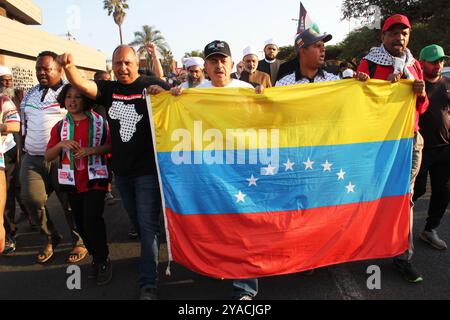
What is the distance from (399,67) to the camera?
3297 mm

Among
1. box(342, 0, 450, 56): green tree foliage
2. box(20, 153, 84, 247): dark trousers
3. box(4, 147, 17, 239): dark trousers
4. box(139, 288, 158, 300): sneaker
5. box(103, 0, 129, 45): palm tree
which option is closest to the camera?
box(139, 288, 158, 300): sneaker

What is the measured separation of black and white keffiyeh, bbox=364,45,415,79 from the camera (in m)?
3.30

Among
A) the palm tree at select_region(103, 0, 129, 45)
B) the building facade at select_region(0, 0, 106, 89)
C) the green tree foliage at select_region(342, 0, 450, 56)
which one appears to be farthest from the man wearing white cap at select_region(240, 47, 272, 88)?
the palm tree at select_region(103, 0, 129, 45)

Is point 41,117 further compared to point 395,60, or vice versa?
point 41,117

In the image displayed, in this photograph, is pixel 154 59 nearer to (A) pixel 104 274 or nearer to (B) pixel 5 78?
(A) pixel 104 274

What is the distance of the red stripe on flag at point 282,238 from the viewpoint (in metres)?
3.06

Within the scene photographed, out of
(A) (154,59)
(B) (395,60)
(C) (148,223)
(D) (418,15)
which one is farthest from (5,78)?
(D) (418,15)

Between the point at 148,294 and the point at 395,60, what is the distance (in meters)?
2.90

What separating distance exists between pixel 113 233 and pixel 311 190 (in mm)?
2756

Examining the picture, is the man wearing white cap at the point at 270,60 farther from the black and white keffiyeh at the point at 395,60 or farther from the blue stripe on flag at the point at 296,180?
the blue stripe on flag at the point at 296,180

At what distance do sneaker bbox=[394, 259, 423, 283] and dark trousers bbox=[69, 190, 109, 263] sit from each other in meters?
2.67

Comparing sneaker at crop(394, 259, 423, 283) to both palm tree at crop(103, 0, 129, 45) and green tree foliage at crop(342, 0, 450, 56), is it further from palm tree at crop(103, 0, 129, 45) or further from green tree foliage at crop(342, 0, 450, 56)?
palm tree at crop(103, 0, 129, 45)

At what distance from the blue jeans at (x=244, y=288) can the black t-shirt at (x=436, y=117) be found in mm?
2291

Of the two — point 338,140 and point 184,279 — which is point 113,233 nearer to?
point 184,279
